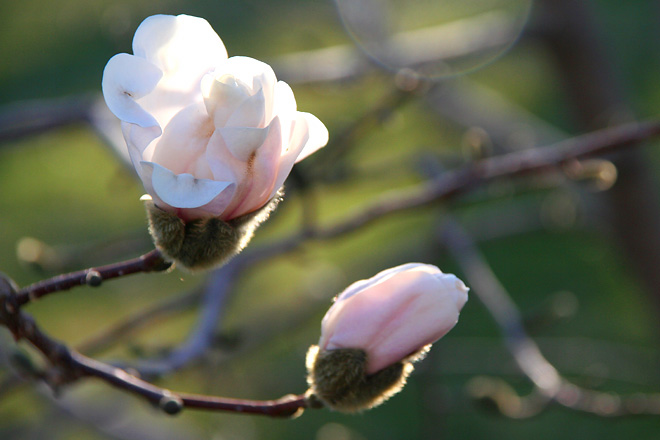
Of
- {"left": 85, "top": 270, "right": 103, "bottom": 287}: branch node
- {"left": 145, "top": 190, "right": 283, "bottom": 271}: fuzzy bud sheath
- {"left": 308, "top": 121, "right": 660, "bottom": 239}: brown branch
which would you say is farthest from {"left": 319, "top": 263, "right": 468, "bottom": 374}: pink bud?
{"left": 308, "top": 121, "right": 660, "bottom": 239}: brown branch

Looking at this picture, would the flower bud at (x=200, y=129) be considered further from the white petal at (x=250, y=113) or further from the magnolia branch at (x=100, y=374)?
the magnolia branch at (x=100, y=374)

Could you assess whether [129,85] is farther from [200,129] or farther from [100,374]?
[100,374]

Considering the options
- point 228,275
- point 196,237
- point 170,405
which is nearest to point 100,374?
point 170,405

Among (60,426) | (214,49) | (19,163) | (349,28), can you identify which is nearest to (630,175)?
(349,28)

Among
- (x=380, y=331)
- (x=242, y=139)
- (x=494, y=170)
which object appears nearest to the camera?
(x=242, y=139)

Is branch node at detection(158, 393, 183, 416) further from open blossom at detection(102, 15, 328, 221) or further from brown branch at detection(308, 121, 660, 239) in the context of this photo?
brown branch at detection(308, 121, 660, 239)

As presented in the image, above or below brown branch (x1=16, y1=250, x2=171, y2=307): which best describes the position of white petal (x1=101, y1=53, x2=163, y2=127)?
above

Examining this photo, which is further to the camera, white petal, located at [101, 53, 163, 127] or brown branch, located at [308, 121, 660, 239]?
brown branch, located at [308, 121, 660, 239]
